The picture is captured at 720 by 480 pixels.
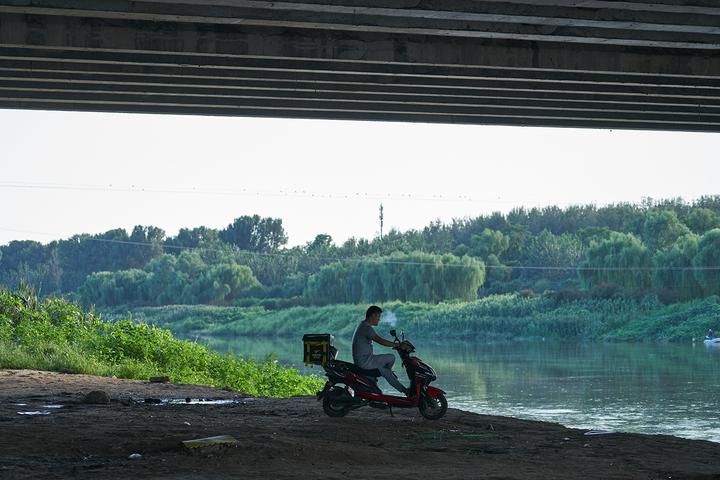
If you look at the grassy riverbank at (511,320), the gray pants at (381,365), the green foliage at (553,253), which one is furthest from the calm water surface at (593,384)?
the green foliage at (553,253)

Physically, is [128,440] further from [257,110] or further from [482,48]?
[257,110]

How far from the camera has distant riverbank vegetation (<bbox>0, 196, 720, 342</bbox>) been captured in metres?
70.6

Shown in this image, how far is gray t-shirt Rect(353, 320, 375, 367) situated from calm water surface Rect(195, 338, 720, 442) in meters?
9.38

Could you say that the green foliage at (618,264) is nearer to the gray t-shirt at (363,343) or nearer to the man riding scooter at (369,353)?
the man riding scooter at (369,353)

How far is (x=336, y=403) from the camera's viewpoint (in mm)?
13195

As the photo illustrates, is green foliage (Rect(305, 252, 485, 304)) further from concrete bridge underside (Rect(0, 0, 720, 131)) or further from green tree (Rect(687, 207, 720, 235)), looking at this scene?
concrete bridge underside (Rect(0, 0, 720, 131))

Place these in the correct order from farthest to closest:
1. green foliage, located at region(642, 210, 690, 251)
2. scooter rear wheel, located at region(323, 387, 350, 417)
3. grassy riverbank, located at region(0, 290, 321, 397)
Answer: green foliage, located at region(642, 210, 690, 251), grassy riverbank, located at region(0, 290, 321, 397), scooter rear wheel, located at region(323, 387, 350, 417)

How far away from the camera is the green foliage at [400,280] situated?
78688mm

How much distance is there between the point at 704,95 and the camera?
687 inches

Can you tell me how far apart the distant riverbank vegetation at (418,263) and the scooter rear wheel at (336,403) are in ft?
176

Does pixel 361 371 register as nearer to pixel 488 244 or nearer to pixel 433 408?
pixel 433 408

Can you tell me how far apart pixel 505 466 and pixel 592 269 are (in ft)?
214

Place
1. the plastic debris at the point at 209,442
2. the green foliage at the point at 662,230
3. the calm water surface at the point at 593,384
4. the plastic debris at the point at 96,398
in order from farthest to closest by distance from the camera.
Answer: the green foliage at the point at 662,230, the calm water surface at the point at 593,384, the plastic debris at the point at 96,398, the plastic debris at the point at 209,442

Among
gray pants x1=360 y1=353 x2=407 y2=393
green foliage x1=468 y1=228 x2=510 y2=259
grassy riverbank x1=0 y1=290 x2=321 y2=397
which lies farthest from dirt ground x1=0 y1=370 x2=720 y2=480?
green foliage x1=468 y1=228 x2=510 y2=259
